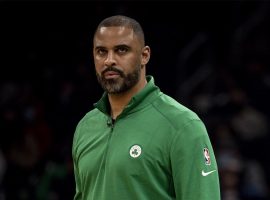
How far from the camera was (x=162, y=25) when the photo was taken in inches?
416

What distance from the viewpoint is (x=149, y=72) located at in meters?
9.99

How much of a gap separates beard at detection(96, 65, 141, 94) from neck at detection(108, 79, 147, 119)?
53 mm

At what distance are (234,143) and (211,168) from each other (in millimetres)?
5897

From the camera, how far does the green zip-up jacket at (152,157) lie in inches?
154

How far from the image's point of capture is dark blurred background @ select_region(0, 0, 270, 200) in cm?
971

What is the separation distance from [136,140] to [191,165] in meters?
0.27

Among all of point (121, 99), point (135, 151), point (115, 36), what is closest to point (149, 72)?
point (121, 99)

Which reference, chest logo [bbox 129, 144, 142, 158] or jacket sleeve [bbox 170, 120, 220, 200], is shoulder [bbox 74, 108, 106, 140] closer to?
chest logo [bbox 129, 144, 142, 158]

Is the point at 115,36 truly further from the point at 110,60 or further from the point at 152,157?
the point at 152,157

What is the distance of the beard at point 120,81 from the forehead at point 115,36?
0.12 meters

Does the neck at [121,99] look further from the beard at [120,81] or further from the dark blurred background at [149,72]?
the dark blurred background at [149,72]

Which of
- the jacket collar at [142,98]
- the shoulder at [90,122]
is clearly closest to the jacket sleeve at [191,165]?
the jacket collar at [142,98]

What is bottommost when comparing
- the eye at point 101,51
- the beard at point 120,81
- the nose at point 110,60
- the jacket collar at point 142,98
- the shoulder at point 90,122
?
the shoulder at point 90,122

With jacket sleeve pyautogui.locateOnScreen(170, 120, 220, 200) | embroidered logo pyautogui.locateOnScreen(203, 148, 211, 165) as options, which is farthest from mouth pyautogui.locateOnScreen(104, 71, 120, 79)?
embroidered logo pyautogui.locateOnScreen(203, 148, 211, 165)
